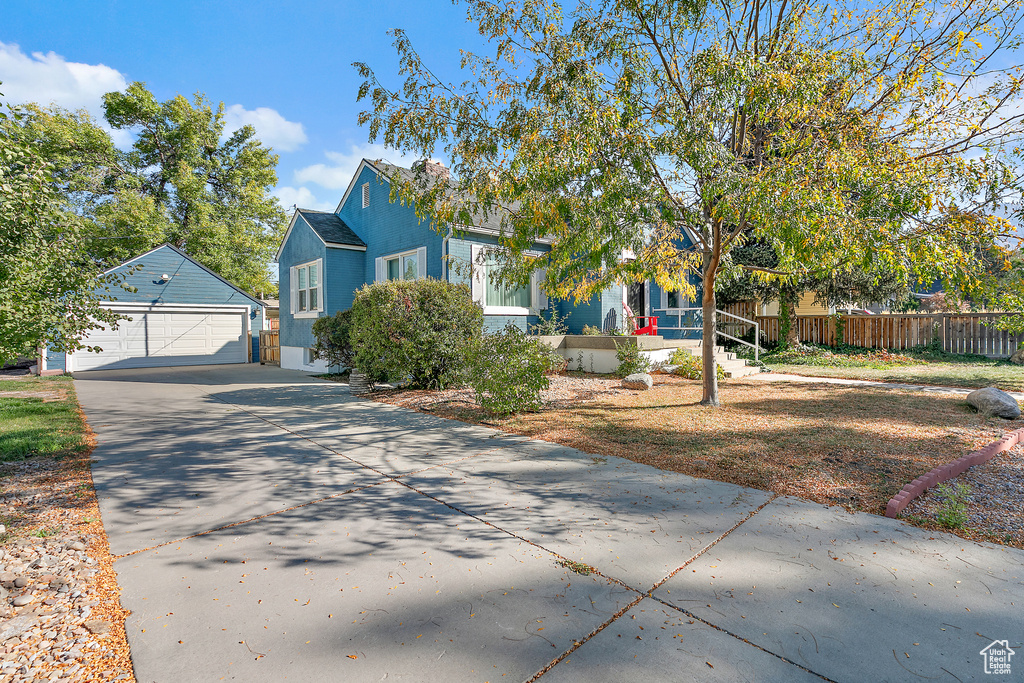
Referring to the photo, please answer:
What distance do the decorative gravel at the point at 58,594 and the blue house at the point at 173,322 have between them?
643 inches

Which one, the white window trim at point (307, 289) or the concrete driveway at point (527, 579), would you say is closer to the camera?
the concrete driveway at point (527, 579)

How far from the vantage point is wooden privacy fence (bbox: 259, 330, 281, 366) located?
66.2ft

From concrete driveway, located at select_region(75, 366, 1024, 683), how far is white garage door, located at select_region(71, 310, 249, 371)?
52.4ft

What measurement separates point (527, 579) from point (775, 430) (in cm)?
500

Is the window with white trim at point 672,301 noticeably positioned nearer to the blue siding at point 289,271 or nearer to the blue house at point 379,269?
the blue house at point 379,269

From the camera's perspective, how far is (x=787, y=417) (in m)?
7.59

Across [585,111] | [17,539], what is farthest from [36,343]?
[585,111]

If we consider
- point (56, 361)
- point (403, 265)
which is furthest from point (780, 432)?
point (56, 361)

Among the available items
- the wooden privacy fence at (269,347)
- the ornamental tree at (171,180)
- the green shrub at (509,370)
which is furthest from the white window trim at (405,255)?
the ornamental tree at (171,180)

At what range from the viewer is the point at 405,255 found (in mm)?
14305

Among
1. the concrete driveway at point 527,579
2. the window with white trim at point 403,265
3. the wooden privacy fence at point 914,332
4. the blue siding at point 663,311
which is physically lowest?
the concrete driveway at point 527,579

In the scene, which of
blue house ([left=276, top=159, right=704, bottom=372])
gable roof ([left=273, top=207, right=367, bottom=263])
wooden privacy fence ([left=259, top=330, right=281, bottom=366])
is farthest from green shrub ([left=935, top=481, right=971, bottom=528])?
wooden privacy fence ([left=259, top=330, right=281, bottom=366])

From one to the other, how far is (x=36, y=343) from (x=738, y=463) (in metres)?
7.28

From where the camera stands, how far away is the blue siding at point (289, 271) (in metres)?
15.8
